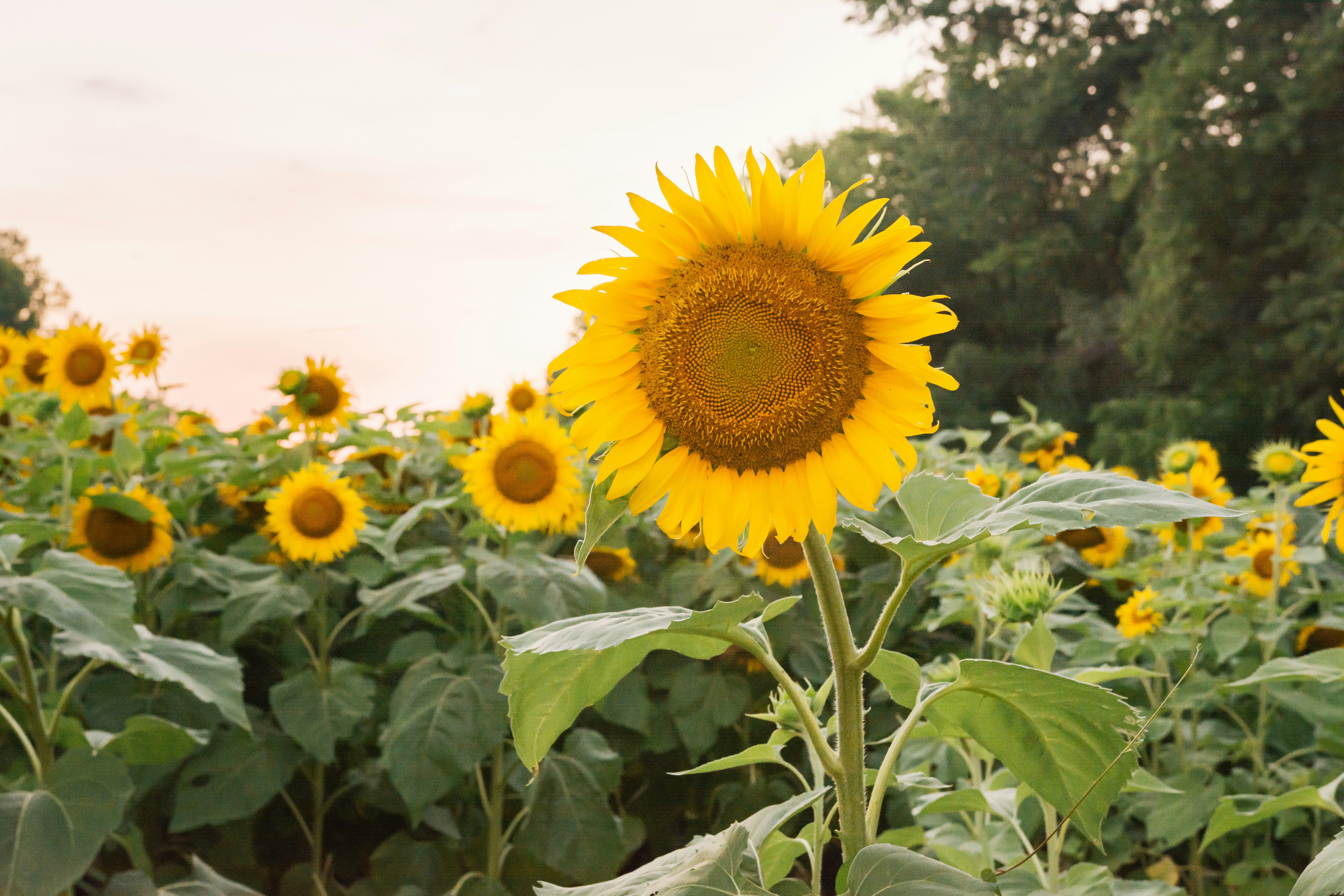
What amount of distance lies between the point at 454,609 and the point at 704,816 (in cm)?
98

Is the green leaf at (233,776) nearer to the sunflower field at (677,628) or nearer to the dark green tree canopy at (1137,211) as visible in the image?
the sunflower field at (677,628)

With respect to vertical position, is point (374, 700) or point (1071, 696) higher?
point (1071, 696)

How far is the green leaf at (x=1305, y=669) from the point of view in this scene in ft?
5.02

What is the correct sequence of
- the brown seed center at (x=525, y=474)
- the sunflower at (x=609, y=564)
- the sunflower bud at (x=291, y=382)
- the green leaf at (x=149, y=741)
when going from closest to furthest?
the green leaf at (x=149, y=741) < the brown seed center at (x=525, y=474) < the sunflower at (x=609, y=564) < the sunflower bud at (x=291, y=382)

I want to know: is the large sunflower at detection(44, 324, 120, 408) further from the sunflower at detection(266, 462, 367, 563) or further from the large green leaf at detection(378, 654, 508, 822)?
the large green leaf at detection(378, 654, 508, 822)

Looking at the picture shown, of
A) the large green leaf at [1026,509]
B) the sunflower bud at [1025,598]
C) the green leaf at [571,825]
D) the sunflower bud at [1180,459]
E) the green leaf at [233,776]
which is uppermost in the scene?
the large green leaf at [1026,509]

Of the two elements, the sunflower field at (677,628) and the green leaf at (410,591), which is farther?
the green leaf at (410,591)

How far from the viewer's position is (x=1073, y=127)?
56.3 ft

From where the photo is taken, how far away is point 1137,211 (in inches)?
648

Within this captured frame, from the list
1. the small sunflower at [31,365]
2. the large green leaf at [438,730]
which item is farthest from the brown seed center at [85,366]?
the large green leaf at [438,730]

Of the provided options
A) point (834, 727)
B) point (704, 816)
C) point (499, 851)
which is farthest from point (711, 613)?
point (704, 816)

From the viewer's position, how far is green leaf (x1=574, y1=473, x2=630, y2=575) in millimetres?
973

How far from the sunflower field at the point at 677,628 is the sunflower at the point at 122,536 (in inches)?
0.4

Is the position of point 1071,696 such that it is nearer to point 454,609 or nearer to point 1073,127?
point 454,609
